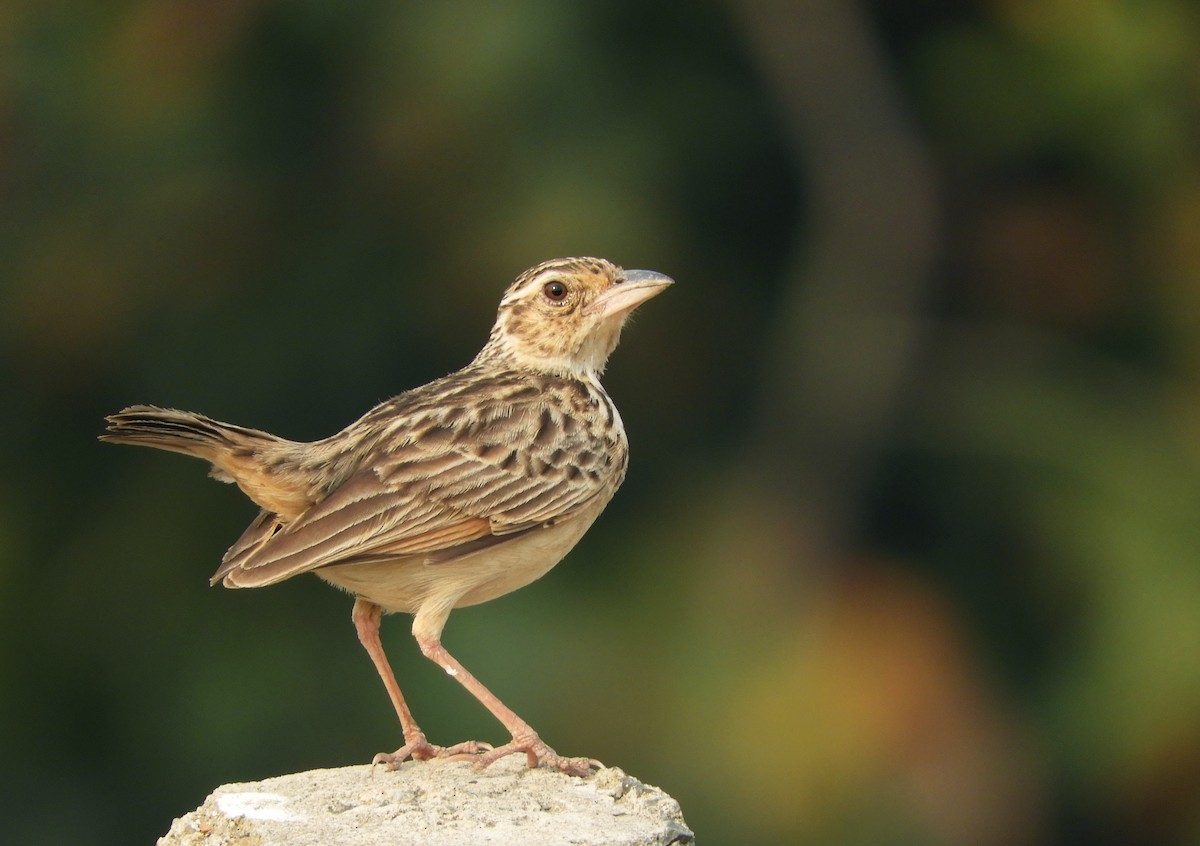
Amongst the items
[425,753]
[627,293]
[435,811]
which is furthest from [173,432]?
[627,293]

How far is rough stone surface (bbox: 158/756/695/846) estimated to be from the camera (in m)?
4.82

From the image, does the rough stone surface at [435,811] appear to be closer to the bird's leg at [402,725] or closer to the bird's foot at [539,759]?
the bird's foot at [539,759]

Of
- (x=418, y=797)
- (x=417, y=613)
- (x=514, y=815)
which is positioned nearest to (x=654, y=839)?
(x=514, y=815)

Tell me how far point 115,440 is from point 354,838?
6.01 ft

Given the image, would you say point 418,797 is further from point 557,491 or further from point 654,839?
point 557,491

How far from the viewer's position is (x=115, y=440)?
19.0ft

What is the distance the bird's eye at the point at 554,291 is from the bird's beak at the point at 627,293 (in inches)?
5.7

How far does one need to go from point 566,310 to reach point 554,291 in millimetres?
106

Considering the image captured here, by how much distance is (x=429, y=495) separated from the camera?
5992 mm

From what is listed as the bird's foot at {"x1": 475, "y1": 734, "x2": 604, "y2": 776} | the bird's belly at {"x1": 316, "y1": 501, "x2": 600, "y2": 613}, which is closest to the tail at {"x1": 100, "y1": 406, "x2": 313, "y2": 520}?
the bird's belly at {"x1": 316, "y1": 501, "x2": 600, "y2": 613}

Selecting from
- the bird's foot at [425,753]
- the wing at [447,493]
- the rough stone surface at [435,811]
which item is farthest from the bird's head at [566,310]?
the rough stone surface at [435,811]

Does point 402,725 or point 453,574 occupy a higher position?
point 453,574

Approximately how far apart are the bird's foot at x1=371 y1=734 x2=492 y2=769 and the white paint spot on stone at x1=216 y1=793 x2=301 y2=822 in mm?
623

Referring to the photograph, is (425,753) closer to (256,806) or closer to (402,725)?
(402,725)
